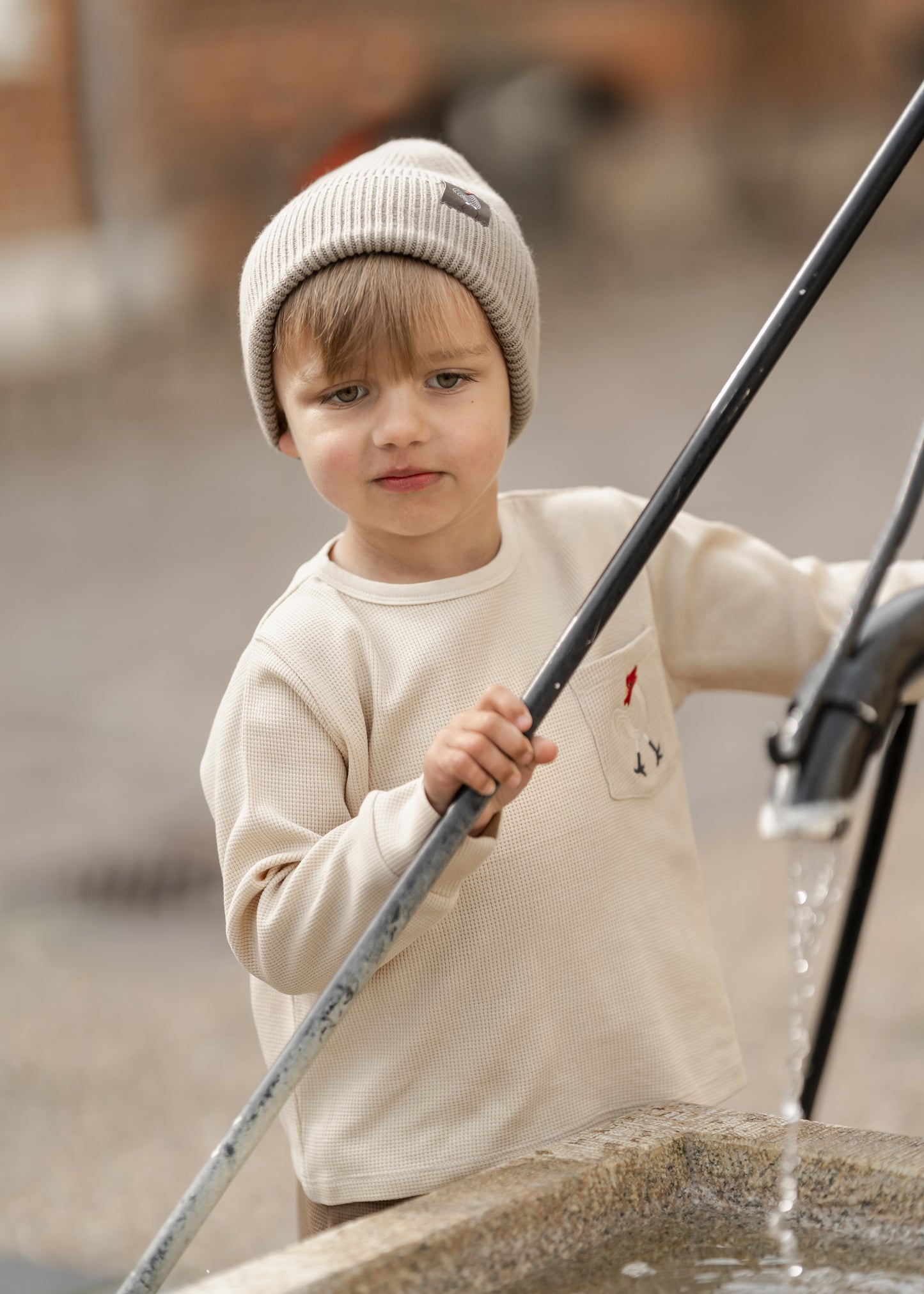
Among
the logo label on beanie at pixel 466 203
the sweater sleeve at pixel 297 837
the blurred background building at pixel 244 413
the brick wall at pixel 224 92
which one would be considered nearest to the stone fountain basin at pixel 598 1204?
the sweater sleeve at pixel 297 837

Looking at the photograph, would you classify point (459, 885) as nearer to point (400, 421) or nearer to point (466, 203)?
point (400, 421)

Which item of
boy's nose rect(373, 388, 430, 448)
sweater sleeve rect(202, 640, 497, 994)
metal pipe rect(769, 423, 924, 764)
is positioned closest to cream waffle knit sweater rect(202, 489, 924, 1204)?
sweater sleeve rect(202, 640, 497, 994)

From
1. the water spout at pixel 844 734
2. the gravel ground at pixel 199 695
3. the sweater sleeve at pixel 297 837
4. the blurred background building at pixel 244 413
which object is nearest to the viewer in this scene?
the water spout at pixel 844 734

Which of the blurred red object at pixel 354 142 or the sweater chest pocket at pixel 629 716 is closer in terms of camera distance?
the sweater chest pocket at pixel 629 716

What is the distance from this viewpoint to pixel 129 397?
18.3 feet

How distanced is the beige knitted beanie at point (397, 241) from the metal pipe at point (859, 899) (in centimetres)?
37

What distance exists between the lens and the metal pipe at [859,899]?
117 centimetres

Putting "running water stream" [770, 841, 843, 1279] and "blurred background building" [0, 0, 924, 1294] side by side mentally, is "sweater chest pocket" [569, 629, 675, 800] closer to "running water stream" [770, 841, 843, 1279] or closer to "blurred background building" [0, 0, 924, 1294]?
"running water stream" [770, 841, 843, 1279]

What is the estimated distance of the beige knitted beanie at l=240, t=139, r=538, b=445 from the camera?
37.8 inches

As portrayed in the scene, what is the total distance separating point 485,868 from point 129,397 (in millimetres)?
4828

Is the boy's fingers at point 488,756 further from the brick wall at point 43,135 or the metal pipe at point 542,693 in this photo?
the brick wall at point 43,135

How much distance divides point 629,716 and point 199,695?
9.28ft

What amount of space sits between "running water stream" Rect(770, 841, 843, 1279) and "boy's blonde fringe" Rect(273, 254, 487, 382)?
370mm

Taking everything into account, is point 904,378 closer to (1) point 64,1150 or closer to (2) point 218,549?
(2) point 218,549
